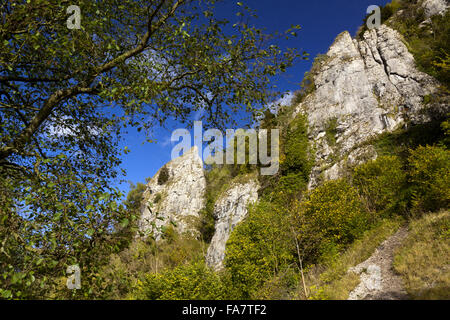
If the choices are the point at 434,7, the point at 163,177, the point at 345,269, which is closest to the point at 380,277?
the point at 345,269

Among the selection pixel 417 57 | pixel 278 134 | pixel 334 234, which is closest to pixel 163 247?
pixel 278 134

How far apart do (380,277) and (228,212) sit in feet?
75.7

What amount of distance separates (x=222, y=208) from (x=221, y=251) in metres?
6.07

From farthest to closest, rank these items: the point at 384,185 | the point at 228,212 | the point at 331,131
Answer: the point at 228,212 < the point at 331,131 < the point at 384,185

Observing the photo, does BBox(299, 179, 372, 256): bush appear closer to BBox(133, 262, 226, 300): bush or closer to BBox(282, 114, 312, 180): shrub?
BBox(133, 262, 226, 300): bush

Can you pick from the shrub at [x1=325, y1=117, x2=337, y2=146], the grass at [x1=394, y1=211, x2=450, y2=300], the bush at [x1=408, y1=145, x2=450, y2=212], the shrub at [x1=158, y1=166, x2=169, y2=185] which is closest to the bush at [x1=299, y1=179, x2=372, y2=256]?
the bush at [x1=408, y1=145, x2=450, y2=212]

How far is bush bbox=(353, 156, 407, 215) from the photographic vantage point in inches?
664

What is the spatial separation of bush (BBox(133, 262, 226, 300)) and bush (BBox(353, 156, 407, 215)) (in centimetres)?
1353

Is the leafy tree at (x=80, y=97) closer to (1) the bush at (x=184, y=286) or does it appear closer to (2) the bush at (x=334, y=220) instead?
(1) the bush at (x=184, y=286)

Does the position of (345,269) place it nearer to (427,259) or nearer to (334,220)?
(427,259)

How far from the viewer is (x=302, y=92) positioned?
36.8 metres

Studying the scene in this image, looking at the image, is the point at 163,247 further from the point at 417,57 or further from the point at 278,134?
the point at 417,57

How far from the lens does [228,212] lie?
104ft

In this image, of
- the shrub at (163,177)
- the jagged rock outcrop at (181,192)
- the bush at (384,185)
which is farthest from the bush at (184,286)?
the shrub at (163,177)
